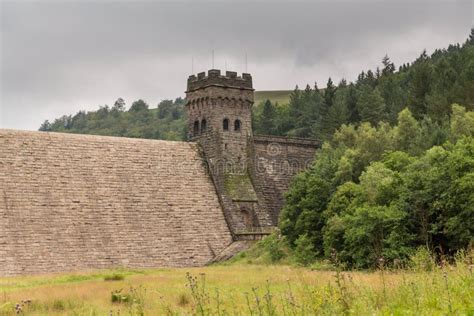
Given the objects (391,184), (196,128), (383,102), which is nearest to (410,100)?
(383,102)

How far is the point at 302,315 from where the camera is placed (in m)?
10.1

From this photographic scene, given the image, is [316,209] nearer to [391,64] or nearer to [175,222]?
[175,222]

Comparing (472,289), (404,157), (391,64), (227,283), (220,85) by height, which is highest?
(391,64)

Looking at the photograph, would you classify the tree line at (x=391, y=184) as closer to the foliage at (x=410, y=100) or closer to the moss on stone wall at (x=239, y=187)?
the foliage at (x=410, y=100)

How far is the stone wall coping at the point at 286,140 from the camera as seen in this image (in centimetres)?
5753

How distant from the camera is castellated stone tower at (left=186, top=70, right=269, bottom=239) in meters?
54.2

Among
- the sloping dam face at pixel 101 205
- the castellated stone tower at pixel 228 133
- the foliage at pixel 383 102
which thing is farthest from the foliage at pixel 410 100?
the sloping dam face at pixel 101 205

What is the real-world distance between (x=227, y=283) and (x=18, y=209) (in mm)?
22422

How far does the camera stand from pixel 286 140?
5922cm

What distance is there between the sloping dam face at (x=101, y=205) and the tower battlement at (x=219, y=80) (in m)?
5.92

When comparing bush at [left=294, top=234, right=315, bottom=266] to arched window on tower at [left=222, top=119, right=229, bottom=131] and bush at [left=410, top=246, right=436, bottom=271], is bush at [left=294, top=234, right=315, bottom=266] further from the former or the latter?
bush at [left=410, top=246, right=436, bottom=271]

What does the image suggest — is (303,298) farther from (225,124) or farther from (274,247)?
(225,124)

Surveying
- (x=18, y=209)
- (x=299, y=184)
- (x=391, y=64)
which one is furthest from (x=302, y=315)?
(x=391, y=64)

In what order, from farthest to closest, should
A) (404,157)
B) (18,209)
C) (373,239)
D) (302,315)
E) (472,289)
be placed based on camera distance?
(18,209) < (404,157) < (373,239) < (472,289) < (302,315)
